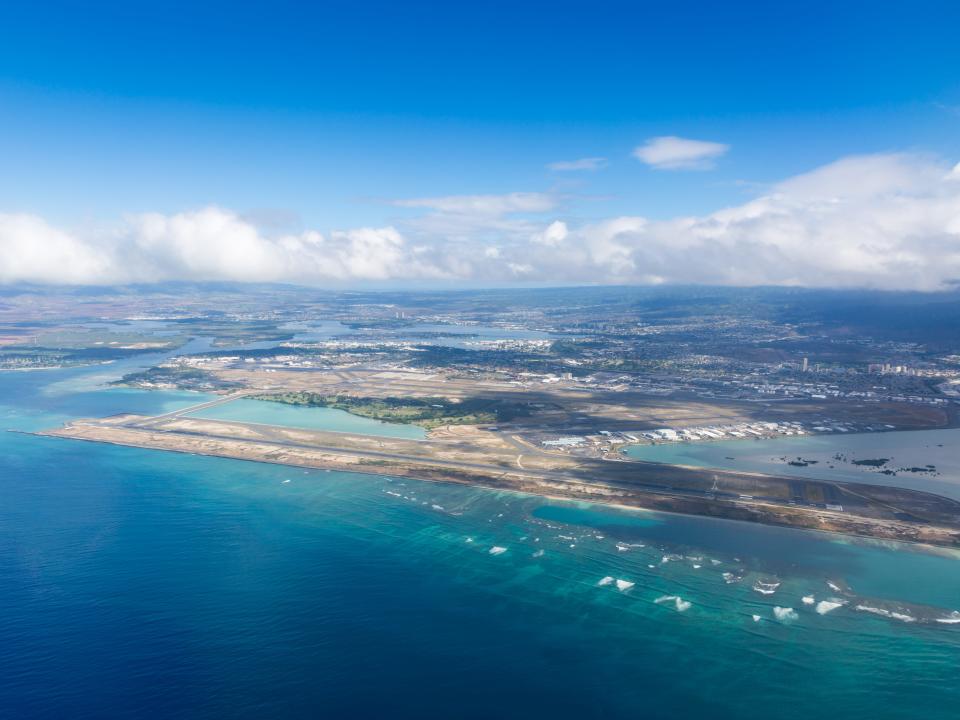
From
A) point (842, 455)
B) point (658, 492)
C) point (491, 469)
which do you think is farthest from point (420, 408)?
point (842, 455)

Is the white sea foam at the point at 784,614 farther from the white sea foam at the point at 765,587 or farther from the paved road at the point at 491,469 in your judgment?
the paved road at the point at 491,469

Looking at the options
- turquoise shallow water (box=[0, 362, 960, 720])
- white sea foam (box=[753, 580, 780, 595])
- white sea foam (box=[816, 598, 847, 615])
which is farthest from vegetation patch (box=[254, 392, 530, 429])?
white sea foam (box=[816, 598, 847, 615])

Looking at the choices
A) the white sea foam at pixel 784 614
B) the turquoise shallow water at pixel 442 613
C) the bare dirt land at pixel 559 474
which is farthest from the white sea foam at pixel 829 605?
the bare dirt land at pixel 559 474

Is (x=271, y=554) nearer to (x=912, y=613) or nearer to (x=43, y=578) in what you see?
(x=43, y=578)

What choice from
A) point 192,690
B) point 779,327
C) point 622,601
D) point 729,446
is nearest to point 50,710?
point 192,690

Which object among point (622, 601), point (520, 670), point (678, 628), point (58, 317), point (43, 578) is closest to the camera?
point (520, 670)
